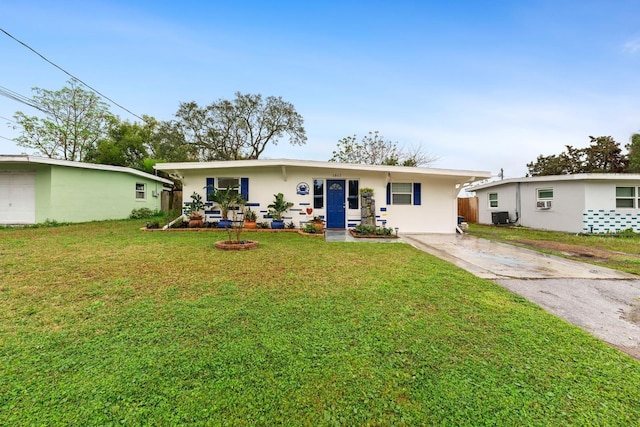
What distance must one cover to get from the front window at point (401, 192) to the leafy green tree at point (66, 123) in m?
22.9

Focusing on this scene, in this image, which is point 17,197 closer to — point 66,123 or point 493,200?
point 66,123

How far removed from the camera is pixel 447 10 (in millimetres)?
8977

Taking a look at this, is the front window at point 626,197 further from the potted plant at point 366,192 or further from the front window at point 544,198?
the potted plant at point 366,192

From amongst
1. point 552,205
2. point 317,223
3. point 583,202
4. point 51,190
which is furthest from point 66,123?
point 583,202

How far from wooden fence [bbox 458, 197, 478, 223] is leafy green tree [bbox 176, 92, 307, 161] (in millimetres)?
14285

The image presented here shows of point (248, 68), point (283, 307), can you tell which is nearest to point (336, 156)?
point (248, 68)

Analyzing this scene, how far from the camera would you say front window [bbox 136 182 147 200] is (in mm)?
14555

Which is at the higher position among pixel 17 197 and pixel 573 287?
pixel 17 197

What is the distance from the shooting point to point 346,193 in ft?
33.8

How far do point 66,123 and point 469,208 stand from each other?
97.5 ft

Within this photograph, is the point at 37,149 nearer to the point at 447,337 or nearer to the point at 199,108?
the point at 199,108

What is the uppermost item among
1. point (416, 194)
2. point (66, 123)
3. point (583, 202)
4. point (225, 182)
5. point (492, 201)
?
point (66, 123)

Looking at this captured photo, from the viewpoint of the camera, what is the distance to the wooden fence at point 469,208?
17172mm

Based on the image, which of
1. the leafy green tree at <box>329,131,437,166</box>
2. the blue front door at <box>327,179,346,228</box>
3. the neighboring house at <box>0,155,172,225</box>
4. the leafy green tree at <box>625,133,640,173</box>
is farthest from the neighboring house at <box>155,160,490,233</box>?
the leafy green tree at <box>625,133,640,173</box>
